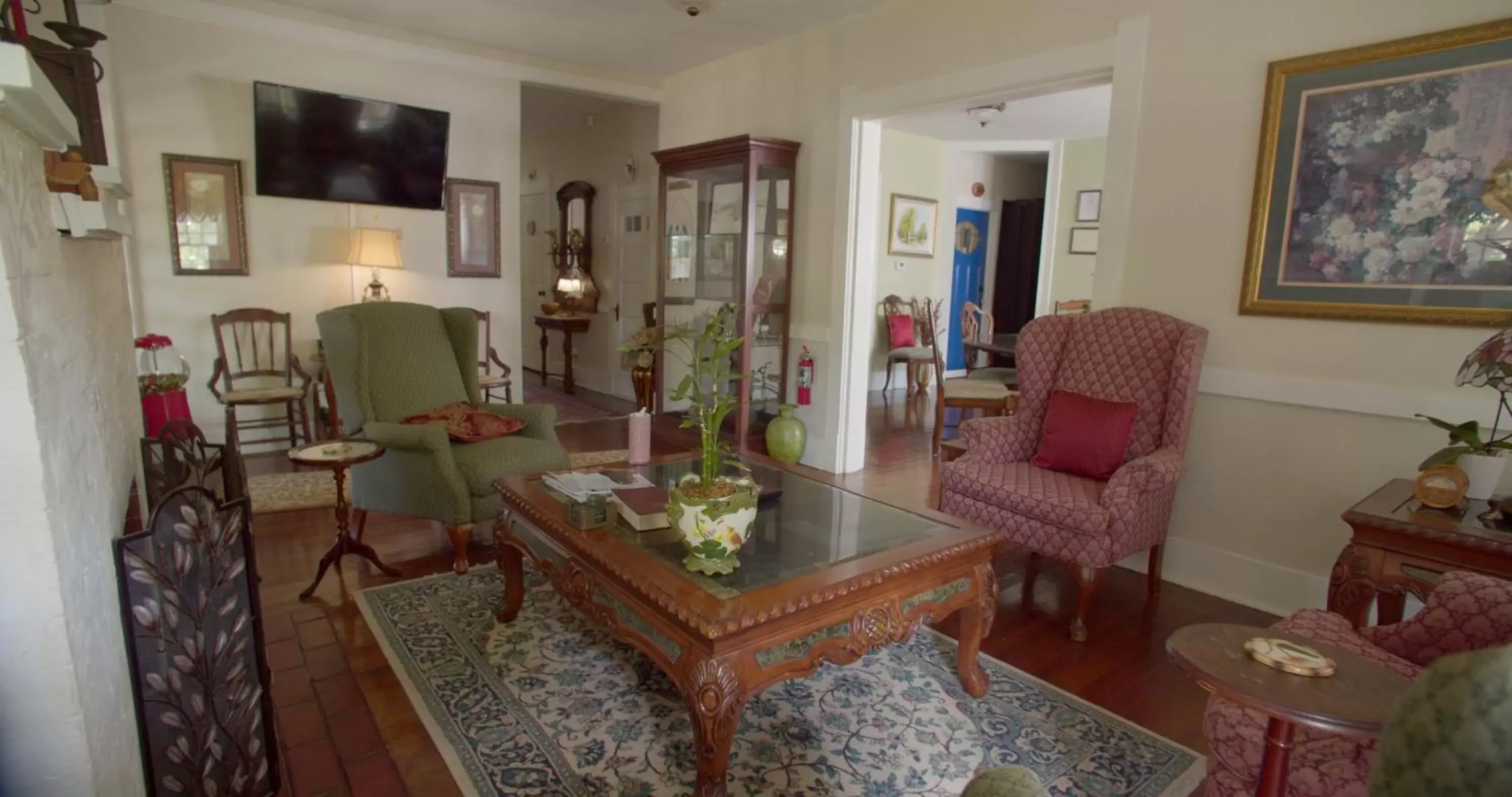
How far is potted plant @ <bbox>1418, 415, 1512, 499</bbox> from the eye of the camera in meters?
2.05

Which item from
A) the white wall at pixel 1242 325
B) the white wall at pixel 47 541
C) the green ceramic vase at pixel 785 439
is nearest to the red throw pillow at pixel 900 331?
the green ceramic vase at pixel 785 439

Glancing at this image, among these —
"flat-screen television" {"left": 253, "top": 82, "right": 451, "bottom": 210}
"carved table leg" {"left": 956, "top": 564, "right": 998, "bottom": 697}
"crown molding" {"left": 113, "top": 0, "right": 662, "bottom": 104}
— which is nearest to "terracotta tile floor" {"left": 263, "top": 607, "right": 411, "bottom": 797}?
"carved table leg" {"left": 956, "top": 564, "right": 998, "bottom": 697}

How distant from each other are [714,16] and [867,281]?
1.77m

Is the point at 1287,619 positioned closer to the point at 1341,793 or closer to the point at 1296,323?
the point at 1341,793

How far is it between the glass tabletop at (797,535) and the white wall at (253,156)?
3.31 metres

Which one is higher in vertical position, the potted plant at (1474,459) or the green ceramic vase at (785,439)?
the potted plant at (1474,459)

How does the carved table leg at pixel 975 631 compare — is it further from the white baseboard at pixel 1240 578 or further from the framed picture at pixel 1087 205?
the framed picture at pixel 1087 205

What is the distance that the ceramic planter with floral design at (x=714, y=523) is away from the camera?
177cm

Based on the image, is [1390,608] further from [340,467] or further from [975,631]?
[340,467]

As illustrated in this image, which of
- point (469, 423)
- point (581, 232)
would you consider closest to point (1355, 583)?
point (469, 423)

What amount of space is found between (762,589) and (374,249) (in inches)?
157

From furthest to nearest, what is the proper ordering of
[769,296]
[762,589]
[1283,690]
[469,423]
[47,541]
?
[769,296], [469,423], [762,589], [1283,690], [47,541]

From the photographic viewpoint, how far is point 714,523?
1.77 m

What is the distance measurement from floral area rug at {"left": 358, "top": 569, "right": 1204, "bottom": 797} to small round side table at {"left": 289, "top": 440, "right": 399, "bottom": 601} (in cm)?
38
